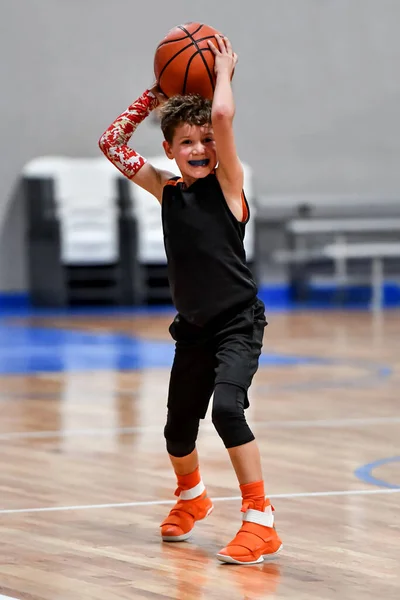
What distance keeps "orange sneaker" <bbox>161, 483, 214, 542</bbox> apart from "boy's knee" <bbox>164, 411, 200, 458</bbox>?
4.3 inches

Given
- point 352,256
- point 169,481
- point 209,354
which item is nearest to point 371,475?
point 169,481

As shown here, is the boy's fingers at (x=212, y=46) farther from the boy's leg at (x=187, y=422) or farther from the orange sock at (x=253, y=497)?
the orange sock at (x=253, y=497)

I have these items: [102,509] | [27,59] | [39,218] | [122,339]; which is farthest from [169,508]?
[27,59]

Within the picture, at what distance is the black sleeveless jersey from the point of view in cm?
282

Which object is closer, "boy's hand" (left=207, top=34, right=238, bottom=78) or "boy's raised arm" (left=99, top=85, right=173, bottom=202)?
"boy's hand" (left=207, top=34, right=238, bottom=78)

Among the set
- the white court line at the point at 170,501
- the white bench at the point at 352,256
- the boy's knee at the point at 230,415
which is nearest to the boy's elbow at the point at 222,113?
the boy's knee at the point at 230,415

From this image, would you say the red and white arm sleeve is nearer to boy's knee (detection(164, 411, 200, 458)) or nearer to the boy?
the boy

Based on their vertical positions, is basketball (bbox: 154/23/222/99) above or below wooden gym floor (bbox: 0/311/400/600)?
above

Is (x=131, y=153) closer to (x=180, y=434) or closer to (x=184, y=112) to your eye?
(x=184, y=112)

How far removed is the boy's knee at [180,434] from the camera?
9.54 ft

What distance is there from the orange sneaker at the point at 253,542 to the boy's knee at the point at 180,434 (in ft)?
0.89

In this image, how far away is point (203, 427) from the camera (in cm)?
467

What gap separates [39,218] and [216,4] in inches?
116

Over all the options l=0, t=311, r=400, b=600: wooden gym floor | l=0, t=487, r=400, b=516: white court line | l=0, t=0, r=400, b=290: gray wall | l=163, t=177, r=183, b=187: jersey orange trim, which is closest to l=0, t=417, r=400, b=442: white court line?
l=0, t=311, r=400, b=600: wooden gym floor
